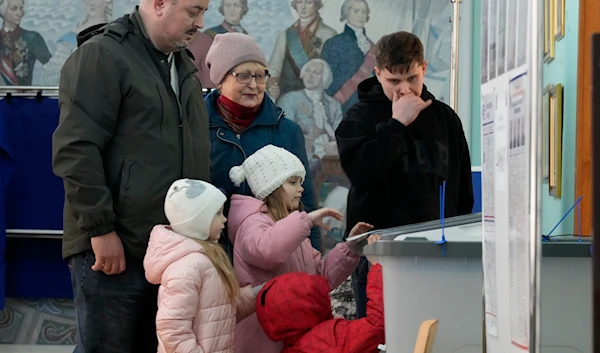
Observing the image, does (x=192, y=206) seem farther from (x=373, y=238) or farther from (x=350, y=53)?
(x=350, y=53)

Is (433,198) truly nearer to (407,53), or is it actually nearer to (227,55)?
(407,53)

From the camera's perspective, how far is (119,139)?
10.00ft

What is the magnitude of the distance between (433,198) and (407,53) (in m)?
0.52

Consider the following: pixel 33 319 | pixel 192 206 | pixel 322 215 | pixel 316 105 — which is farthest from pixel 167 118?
pixel 33 319

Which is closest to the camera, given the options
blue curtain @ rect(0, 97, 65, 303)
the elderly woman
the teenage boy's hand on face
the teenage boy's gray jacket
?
the teenage boy's gray jacket

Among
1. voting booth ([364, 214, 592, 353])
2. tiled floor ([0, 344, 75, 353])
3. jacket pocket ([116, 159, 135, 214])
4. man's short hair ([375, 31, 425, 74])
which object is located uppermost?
man's short hair ([375, 31, 425, 74])

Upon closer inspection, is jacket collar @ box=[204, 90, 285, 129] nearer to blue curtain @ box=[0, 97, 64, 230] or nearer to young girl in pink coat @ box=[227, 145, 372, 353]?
young girl in pink coat @ box=[227, 145, 372, 353]

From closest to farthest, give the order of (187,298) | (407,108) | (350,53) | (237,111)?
(187,298) → (407,108) → (237,111) → (350,53)

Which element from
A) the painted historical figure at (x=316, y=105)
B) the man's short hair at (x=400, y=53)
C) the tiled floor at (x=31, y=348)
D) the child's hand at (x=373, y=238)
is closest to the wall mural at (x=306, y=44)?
the painted historical figure at (x=316, y=105)

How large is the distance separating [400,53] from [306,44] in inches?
129

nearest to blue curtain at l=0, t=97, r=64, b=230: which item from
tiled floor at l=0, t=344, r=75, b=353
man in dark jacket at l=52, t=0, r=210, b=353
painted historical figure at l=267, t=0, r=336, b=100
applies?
tiled floor at l=0, t=344, r=75, b=353

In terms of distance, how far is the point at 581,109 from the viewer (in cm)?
275

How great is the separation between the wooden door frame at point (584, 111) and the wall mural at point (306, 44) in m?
3.64

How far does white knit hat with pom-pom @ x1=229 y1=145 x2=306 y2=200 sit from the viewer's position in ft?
11.3
